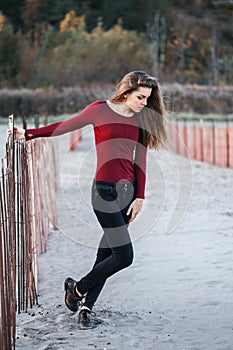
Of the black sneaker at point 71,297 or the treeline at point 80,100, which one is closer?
the black sneaker at point 71,297

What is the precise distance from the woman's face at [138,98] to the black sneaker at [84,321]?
4.21 feet

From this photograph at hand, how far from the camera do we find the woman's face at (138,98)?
4738mm

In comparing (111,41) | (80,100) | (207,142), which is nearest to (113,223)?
(207,142)

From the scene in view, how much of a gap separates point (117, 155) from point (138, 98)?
1.19 ft

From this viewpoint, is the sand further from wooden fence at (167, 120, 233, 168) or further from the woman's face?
wooden fence at (167, 120, 233, 168)

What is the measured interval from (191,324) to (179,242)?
278cm

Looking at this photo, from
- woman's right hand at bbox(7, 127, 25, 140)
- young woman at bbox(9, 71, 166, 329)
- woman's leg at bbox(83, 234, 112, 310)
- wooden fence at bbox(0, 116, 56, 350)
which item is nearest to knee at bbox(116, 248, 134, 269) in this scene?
young woman at bbox(9, 71, 166, 329)

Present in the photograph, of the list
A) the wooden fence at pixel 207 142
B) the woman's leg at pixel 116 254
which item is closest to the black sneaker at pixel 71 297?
the woman's leg at pixel 116 254

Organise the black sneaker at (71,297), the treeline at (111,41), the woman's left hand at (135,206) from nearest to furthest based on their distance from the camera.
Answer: the woman's left hand at (135,206), the black sneaker at (71,297), the treeline at (111,41)

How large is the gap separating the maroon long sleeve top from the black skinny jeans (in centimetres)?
7

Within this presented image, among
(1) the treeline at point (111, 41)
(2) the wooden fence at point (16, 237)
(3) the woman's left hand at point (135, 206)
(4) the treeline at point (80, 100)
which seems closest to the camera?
(2) the wooden fence at point (16, 237)

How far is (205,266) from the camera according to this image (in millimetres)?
6562

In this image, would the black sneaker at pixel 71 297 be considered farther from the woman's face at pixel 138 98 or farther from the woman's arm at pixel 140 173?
the woman's face at pixel 138 98

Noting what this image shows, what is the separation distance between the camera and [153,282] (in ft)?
20.3
